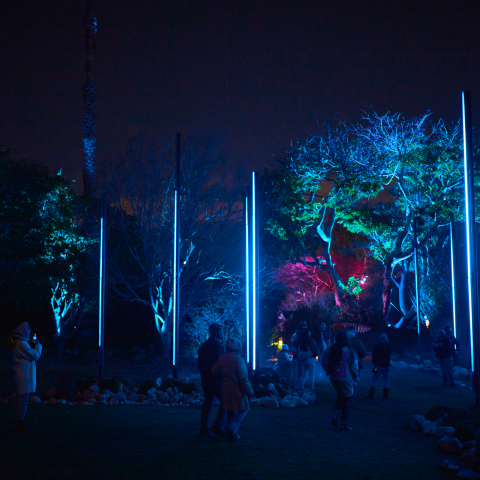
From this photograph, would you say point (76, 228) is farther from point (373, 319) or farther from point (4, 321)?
point (373, 319)

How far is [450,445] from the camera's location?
7.73 meters

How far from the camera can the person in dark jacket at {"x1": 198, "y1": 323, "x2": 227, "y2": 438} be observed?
8188 mm

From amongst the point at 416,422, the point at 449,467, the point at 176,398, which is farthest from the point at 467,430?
the point at 176,398

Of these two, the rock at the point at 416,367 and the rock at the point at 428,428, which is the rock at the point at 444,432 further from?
the rock at the point at 416,367

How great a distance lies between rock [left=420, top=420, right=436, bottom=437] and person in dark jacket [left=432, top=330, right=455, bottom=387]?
6910mm

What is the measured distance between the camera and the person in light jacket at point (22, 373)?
8328 mm

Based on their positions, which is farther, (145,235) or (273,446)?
(145,235)

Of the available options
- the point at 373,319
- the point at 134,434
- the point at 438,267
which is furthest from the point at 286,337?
the point at 134,434

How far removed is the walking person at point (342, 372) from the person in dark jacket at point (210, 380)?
6.83 feet

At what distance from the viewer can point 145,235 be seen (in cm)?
2231

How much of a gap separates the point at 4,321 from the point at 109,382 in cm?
1864

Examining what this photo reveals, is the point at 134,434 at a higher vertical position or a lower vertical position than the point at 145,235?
lower

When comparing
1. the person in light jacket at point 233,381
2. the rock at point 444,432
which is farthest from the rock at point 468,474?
the person in light jacket at point 233,381

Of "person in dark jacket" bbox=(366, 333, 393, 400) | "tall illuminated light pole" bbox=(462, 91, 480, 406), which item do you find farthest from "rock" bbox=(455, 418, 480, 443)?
"person in dark jacket" bbox=(366, 333, 393, 400)
